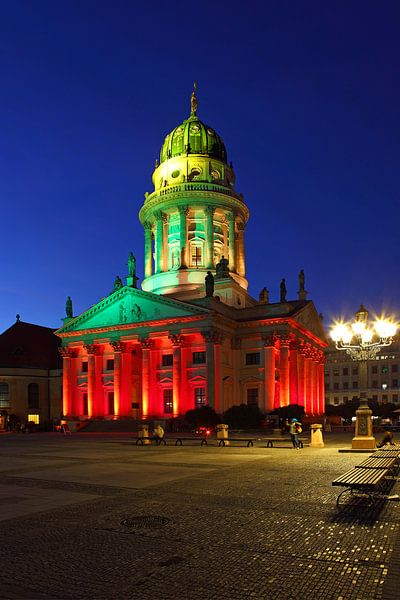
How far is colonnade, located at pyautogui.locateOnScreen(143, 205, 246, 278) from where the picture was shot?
75375 millimetres

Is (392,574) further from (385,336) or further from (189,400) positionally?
(189,400)

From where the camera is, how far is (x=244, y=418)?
5359 centimetres

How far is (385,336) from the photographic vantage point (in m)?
24.5

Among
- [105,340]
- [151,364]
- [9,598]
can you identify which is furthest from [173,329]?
[9,598]

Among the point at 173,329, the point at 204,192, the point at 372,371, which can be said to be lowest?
the point at 372,371

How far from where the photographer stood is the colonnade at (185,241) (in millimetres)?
75375

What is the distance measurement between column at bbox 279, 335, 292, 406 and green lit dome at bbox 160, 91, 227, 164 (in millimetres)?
32834

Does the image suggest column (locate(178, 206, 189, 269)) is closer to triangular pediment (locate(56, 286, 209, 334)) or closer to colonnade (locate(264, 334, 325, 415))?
triangular pediment (locate(56, 286, 209, 334))

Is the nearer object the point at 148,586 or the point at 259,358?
the point at 148,586

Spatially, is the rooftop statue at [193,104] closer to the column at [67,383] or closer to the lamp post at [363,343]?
the column at [67,383]

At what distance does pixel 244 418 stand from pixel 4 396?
118 ft

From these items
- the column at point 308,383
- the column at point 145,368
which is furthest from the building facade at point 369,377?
the column at point 145,368

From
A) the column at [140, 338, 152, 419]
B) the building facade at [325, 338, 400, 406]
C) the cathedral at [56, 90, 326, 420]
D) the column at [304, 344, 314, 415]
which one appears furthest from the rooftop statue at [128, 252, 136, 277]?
the building facade at [325, 338, 400, 406]

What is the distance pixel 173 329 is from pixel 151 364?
550 centimetres
